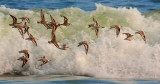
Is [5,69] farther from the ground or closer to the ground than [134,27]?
closer to the ground

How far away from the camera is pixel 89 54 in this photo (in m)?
12.3

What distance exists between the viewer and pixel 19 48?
12758 millimetres

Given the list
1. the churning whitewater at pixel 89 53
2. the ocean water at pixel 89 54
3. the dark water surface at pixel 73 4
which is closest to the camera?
the ocean water at pixel 89 54

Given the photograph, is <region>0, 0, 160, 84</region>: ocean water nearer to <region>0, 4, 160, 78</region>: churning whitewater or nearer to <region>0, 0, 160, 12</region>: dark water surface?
<region>0, 4, 160, 78</region>: churning whitewater

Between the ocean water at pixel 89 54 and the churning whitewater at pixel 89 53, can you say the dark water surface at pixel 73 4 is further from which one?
the churning whitewater at pixel 89 53

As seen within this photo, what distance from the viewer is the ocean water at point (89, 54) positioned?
11302 mm

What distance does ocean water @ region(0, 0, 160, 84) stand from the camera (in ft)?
37.1

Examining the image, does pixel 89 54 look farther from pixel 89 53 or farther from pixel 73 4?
pixel 73 4

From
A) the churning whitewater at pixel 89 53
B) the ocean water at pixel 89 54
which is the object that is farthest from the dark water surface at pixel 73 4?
the churning whitewater at pixel 89 53

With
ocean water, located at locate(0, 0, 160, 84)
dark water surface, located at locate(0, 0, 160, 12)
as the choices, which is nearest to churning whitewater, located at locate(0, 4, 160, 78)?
ocean water, located at locate(0, 0, 160, 84)

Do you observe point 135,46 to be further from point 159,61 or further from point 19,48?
point 19,48

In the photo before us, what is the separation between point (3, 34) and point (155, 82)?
524 cm

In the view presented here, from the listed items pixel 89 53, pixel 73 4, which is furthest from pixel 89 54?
pixel 73 4

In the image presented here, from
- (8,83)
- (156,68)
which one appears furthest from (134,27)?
(8,83)
